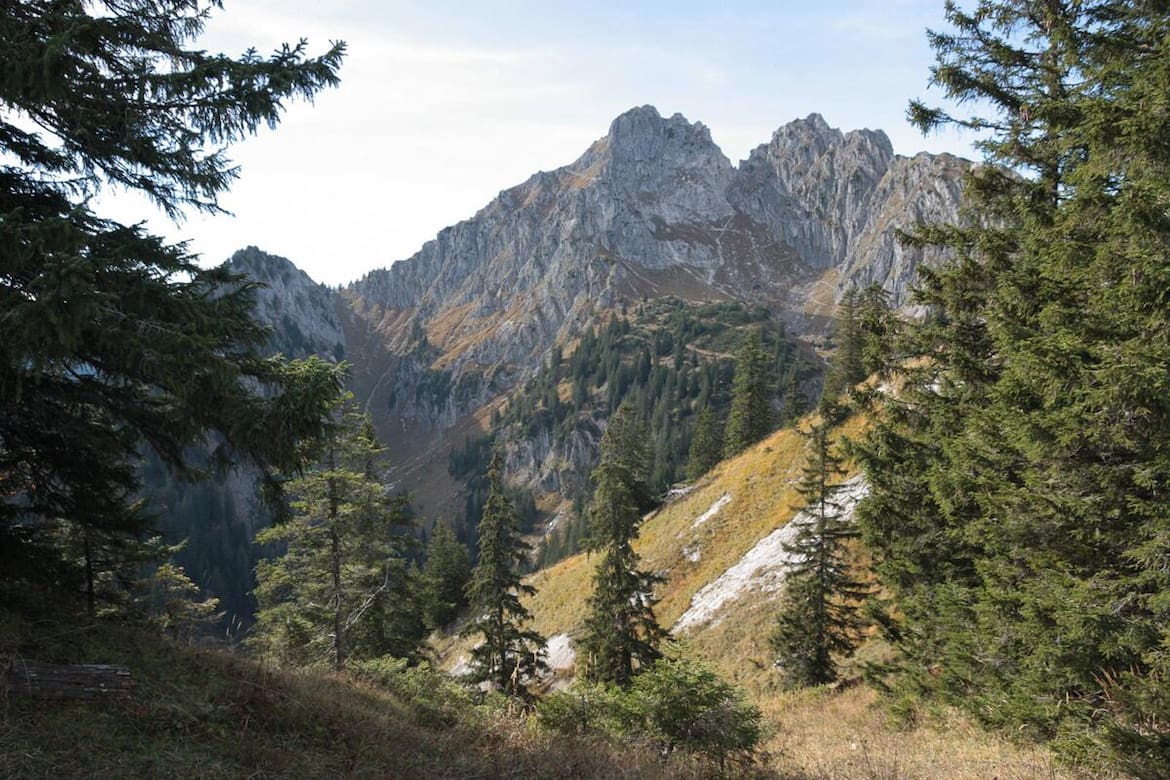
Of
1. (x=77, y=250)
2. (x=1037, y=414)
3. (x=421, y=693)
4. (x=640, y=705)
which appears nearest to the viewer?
(x=77, y=250)

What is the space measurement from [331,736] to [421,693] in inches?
126

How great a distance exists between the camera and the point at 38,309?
4914 mm

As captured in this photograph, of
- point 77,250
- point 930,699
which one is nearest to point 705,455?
point 930,699

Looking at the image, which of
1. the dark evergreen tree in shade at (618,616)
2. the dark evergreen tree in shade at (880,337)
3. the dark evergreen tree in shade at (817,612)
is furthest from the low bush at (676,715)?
the dark evergreen tree in shade at (618,616)

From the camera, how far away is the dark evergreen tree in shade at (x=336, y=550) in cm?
1598

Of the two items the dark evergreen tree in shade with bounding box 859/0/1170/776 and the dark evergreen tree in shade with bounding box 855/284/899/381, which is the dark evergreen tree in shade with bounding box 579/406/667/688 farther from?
the dark evergreen tree in shade with bounding box 855/284/899/381

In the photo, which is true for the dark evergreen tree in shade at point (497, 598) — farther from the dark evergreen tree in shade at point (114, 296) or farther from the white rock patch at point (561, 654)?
the dark evergreen tree in shade at point (114, 296)

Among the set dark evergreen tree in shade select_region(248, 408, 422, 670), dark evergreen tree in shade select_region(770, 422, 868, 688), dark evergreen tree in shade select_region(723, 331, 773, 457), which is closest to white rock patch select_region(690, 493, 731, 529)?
dark evergreen tree in shade select_region(723, 331, 773, 457)

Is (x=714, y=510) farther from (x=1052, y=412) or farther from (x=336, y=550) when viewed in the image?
(x=1052, y=412)

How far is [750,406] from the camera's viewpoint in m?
53.6

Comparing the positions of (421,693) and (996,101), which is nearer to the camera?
(421,693)

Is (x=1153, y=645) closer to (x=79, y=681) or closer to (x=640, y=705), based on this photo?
(x=640, y=705)

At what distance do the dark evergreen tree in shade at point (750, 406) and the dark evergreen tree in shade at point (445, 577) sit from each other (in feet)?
87.5

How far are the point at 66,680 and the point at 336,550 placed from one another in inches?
436
